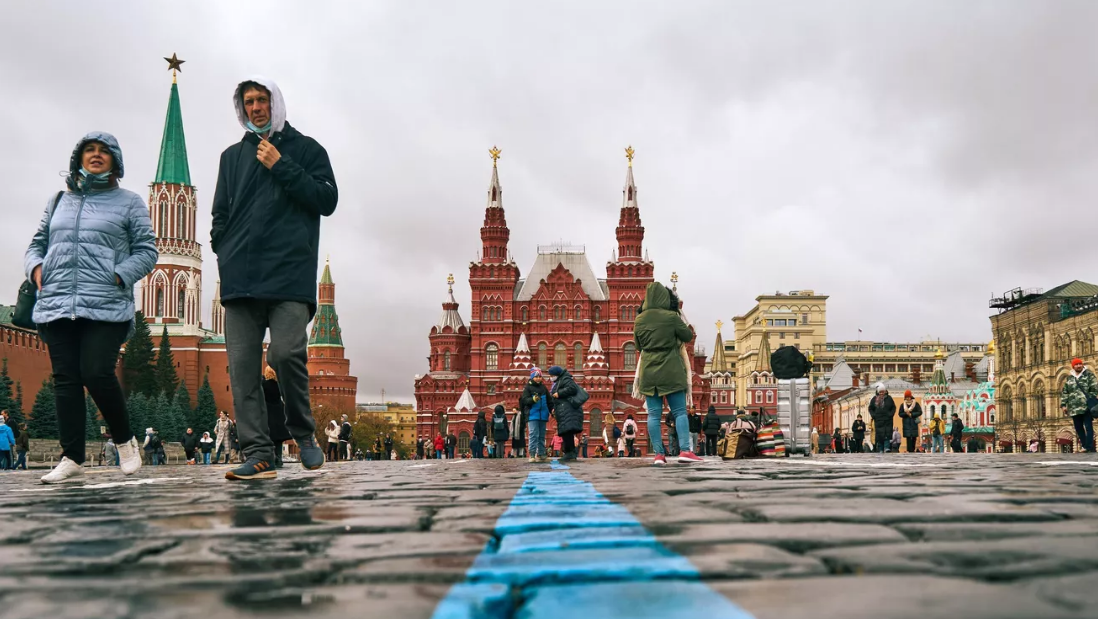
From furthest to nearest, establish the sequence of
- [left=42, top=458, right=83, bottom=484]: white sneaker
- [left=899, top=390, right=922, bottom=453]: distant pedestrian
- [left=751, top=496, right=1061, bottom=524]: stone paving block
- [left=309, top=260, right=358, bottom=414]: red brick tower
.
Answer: [left=309, top=260, right=358, bottom=414]: red brick tower, [left=899, top=390, right=922, bottom=453]: distant pedestrian, [left=42, top=458, right=83, bottom=484]: white sneaker, [left=751, top=496, right=1061, bottom=524]: stone paving block

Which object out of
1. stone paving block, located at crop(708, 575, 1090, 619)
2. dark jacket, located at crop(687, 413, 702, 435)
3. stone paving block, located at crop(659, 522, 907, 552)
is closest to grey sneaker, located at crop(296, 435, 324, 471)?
stone paving block, located at crop(659, 522, 907, 552)

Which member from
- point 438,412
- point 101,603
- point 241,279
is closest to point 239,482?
point 241,279

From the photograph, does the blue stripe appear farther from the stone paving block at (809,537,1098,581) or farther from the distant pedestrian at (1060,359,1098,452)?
the distant pedestrian at (1060,359,1098,452)

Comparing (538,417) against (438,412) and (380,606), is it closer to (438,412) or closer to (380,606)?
(380,606)

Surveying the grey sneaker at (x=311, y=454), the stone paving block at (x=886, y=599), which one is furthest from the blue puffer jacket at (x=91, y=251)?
the stone paving block at (x=886, y=599)

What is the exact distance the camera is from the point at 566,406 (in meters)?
14.4

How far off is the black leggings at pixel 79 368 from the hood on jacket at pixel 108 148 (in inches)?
39.0

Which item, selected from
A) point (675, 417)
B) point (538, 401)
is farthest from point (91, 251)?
point (538, 401)

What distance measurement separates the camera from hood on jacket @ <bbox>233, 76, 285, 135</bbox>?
6141 millimetres

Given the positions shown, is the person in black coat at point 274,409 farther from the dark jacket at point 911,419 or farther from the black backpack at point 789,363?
the dark jacket at point 911,419

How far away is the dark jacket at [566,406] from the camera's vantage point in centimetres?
1413

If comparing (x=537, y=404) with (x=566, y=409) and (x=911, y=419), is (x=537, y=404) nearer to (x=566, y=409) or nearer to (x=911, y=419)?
(x=566, y=409)

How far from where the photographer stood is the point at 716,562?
6.49ft

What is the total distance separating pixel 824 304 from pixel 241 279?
13966 cm
